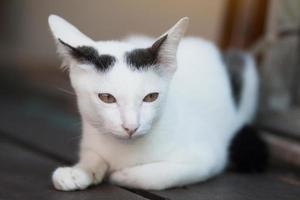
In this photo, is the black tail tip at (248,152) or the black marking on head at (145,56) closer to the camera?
the black marking on head at (145,56)

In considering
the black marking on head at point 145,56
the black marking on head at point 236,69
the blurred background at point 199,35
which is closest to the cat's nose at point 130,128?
the black marking on head at point 145,56

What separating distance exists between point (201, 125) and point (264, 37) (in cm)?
94

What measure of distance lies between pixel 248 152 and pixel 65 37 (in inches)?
30.3

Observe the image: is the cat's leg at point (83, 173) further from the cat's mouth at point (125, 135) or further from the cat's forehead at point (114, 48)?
the cat's forehead at point (114, 48)

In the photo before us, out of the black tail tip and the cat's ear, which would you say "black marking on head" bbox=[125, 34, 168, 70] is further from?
the black tail tip

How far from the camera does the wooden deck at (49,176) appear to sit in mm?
1521

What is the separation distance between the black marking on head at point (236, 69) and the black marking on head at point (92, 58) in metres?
0.76

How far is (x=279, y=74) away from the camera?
8.14ft

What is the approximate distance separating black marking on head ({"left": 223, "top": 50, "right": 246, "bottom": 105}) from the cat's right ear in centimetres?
75

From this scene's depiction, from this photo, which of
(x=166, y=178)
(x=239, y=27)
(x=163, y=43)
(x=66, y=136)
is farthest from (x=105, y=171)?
(x=239, y=27)

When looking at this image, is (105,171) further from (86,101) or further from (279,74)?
(279,74)

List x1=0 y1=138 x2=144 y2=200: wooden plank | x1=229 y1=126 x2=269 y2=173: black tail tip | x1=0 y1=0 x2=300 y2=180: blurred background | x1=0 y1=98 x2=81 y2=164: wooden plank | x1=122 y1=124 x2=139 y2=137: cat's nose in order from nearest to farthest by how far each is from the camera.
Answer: x1=122 y1=124 x2=139 y2=137: cat's nose → x1=0 y1=138 x2=144 y2=200: wooden plank → x1=229 y1=126 x2=269 y2=173: black tail tip → x1=0 y1=98 x2=81 y2=164: wooden plank → x1=0 y1=0 x2=300 y2=180: blurred background

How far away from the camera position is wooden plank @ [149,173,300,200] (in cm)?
157

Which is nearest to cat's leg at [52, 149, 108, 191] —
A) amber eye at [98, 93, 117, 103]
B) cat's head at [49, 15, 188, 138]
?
cat's head at [49, 15, 188, 138]
